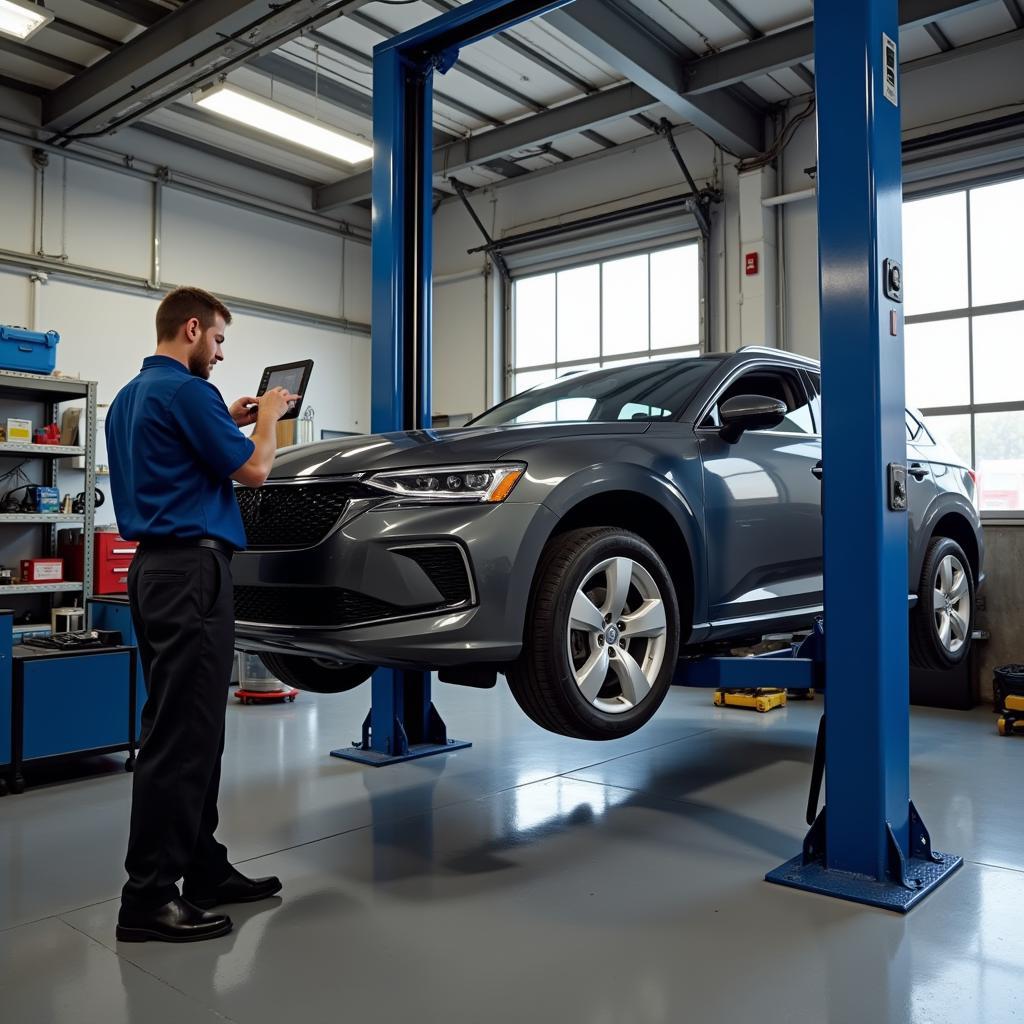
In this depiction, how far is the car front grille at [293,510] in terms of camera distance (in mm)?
2715

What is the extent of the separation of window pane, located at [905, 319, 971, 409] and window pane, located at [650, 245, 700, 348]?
201 centimetres

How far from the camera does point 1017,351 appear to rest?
768cm

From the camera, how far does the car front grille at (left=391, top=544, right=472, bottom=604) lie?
2.57m

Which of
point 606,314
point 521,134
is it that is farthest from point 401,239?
point 606,314

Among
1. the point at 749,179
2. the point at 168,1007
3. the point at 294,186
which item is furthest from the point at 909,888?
the point at 294,186

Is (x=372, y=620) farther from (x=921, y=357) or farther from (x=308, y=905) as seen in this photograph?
(x=921, y=357)

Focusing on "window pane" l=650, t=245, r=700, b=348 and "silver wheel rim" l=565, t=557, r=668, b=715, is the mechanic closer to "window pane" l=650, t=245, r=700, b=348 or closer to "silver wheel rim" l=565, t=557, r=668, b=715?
"silver wheel rim" l=565, t=557, r=668, b=715

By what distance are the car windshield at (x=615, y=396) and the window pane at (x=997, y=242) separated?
536cm

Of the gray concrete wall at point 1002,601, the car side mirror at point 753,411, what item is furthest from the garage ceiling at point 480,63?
the car side mirror at point 753,411

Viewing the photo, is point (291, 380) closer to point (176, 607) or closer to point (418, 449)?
point (418, 449)

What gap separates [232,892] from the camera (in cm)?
281

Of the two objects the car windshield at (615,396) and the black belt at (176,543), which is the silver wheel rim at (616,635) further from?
the black belt at (176,543)

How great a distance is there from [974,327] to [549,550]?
6549 millimetres

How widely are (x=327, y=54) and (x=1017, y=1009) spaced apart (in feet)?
27.2
